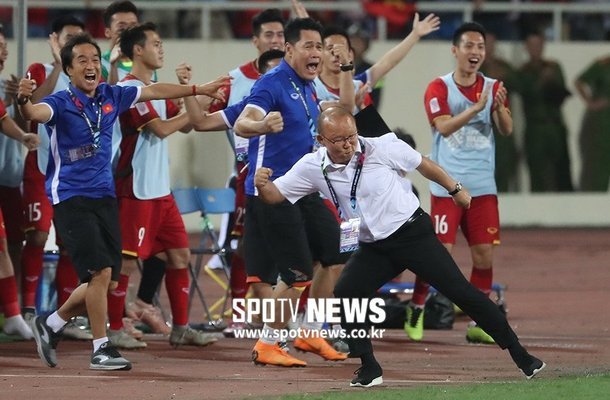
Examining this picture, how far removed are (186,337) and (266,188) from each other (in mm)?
2611

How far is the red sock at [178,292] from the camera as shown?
42.9 ft

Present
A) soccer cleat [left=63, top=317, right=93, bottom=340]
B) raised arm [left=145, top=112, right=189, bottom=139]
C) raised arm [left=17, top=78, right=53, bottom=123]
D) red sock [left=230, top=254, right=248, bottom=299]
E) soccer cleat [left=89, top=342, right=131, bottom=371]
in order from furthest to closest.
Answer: red sock [left=230, top=254, right=248, bottom=299] → soccer cleat [left=63, top=317, right=93, bottom=340] → raised arm [left=145, top=112, right=189, bottom=139] → soccer cleat [left=89, top=342, right=131, bottom=371] → raised arm [left=17, top=78, right=53, bottom=123]

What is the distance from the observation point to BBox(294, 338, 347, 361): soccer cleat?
12.1 meters

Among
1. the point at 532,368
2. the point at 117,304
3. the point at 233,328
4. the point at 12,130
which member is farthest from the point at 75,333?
the point at 532,368

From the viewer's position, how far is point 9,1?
2158 cm

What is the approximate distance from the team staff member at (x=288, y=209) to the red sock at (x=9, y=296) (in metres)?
2.33

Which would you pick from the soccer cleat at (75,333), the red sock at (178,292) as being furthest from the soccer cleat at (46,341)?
the soccer cleat at (75,333)

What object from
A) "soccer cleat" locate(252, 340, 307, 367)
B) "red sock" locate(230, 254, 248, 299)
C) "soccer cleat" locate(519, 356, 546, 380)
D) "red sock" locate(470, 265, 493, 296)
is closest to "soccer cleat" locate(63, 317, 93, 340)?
"red sock" locate(230, 254, 248, 299)

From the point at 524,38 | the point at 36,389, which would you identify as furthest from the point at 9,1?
the point at 36,389

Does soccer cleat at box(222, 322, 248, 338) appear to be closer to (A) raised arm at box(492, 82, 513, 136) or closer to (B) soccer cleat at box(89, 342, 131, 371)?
(B) soccer cleat at box(89, 342, 131, 371)

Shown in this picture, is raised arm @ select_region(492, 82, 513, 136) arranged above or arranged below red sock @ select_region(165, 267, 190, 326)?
above

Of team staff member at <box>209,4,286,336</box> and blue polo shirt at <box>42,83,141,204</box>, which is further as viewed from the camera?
team staff member at <box>209,4,286,336</box>

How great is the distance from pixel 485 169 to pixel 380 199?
10.9 ft

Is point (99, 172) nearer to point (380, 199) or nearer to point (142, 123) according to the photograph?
point (142, 123)
